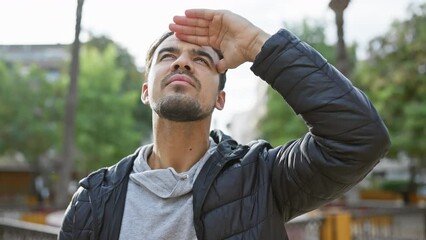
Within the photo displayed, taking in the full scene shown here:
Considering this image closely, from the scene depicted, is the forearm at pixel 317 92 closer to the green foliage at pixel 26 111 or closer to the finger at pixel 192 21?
the finger at pixel 192 21

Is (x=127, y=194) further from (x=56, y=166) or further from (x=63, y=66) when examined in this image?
(x=56, y=166)

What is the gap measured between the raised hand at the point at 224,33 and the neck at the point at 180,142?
0.25 metres

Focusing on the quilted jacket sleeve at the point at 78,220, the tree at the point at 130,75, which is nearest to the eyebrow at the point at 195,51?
the quilted jacket sleeve at the point at 78,220

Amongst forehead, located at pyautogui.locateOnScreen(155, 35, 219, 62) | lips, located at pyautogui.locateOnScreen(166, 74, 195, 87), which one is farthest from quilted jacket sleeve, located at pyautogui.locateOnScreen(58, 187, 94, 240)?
forehead, located at pyautogui.locateOnScreen(155, 35, 219, 62)

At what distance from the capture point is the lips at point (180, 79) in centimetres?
188

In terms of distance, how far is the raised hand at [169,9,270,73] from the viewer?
185cm

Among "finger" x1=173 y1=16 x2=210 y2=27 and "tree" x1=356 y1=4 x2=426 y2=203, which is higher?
"finger" x1=173 y1=16 x2=210 y2=27

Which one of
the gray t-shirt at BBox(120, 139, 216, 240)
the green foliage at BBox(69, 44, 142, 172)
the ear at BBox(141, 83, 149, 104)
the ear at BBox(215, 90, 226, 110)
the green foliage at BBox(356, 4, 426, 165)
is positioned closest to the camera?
the gray t-shirt at BBox(120, 139, 216, 240)

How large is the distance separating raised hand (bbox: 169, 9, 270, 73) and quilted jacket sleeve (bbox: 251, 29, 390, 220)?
0.29ft

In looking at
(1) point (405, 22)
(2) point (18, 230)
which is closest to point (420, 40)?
(1) point (405, 22)

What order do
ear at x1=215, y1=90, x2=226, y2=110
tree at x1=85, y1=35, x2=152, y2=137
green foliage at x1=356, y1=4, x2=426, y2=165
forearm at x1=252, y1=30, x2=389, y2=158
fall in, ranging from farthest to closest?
tree at x1=85, y1=35, x2=152, y2=137 < green foliage at x1=356, y1=4, x2=426, y2=165 < ear at x1=215, y1=90, x2=226, y2=110 < forearm at x1=252, y1=30, x2=389, y2=158

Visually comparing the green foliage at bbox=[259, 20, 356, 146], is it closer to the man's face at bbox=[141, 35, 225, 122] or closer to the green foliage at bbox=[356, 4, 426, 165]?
the green foliage at bbox=[356, 4, 426, 165]

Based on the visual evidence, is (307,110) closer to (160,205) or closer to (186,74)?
(186,74)

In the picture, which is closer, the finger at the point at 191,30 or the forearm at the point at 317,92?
the forearm at the point at 317,92
